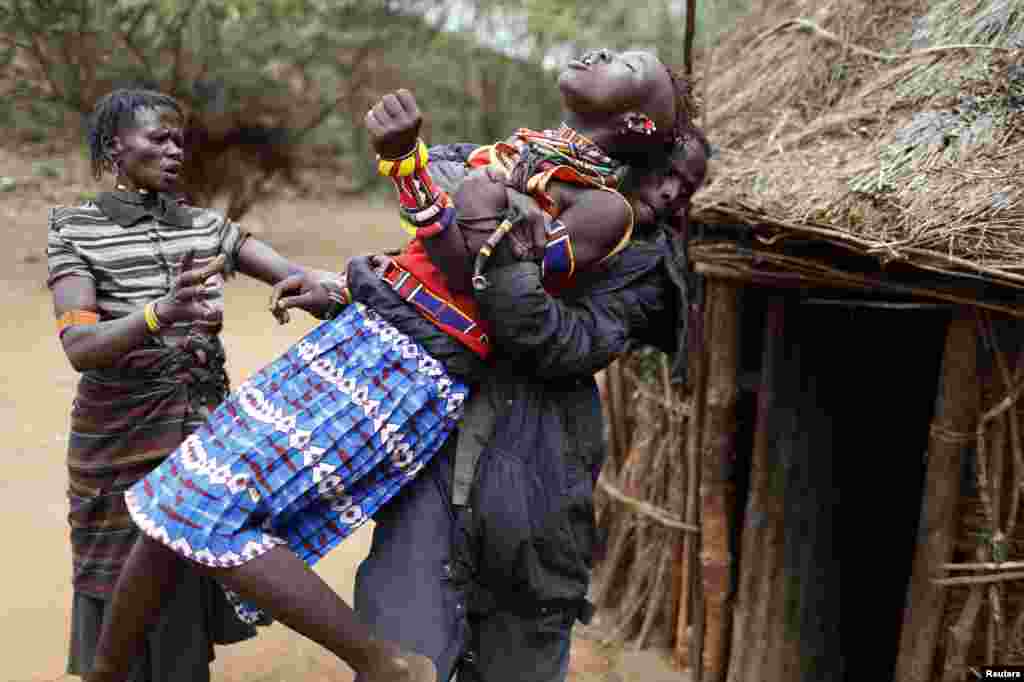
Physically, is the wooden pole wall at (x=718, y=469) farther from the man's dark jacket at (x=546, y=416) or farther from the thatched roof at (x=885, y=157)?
the man's dark jacket at (x=546, y=416)

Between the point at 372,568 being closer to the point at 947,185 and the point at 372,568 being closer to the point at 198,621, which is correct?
the point at 198,621

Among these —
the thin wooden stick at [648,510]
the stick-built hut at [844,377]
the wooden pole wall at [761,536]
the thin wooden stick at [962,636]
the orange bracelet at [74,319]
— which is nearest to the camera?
the orange bracelet at [74,319]

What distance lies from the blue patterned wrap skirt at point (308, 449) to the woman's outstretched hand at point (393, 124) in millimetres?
422

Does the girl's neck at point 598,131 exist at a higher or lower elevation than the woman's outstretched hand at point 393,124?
higher

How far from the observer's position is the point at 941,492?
339 centimetres

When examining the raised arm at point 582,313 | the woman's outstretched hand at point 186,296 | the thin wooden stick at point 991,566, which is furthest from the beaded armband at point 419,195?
the thin wooden stick at point 991,566

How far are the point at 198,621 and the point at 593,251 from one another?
1480 mm

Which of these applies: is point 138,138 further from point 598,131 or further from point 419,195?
point 598,131

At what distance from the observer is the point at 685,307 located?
8.04 feet

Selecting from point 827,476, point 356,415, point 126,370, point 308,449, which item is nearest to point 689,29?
point 356,415

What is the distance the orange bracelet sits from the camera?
7.77ft

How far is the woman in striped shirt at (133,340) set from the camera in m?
2.44

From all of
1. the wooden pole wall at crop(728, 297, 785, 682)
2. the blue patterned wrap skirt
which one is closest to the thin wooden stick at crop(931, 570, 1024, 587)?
the wooden pole wall at crop(728, 297, 785, 682)

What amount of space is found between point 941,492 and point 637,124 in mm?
1915
